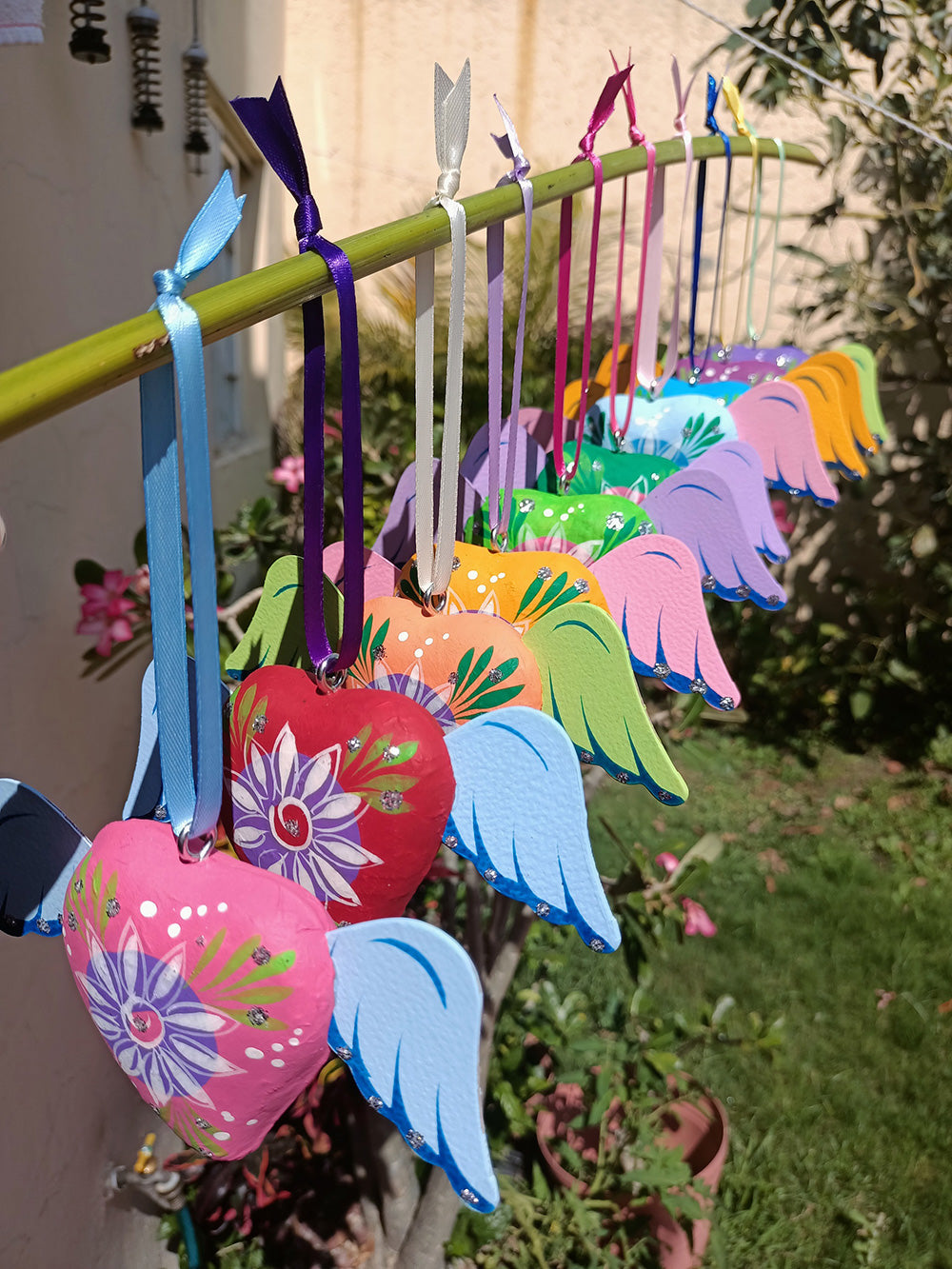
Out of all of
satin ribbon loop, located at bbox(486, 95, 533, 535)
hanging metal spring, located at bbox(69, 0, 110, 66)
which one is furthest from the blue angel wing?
hanging metal spring, located at bbox(69, 0, 110, 66)

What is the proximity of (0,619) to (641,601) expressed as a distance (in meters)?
0.88

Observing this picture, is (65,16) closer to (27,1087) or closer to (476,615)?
(476,615)

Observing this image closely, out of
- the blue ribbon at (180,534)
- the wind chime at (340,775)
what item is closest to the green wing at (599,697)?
the wind chime at (340,775)

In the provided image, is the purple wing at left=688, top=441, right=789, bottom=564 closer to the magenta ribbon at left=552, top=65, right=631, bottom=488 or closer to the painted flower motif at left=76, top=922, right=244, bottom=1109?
the magenta ribbon at left=552, top=65, right=631, bottom=488

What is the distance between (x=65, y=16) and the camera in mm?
1370

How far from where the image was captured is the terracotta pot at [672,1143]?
1636 mm

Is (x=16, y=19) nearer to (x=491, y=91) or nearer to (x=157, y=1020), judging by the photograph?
(x=157, y=1020)

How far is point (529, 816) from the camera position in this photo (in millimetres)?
477

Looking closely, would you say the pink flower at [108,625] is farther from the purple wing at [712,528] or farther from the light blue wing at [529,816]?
the light blue wing at [529,816]

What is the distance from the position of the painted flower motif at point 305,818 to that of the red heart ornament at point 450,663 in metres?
0.10

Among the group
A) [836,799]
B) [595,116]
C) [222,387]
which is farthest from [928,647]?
[595,116]

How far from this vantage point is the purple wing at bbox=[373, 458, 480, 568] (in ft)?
2.31

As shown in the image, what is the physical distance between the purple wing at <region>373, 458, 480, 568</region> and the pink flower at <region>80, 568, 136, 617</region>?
720 millimetres

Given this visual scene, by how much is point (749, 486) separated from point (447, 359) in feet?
1.19
